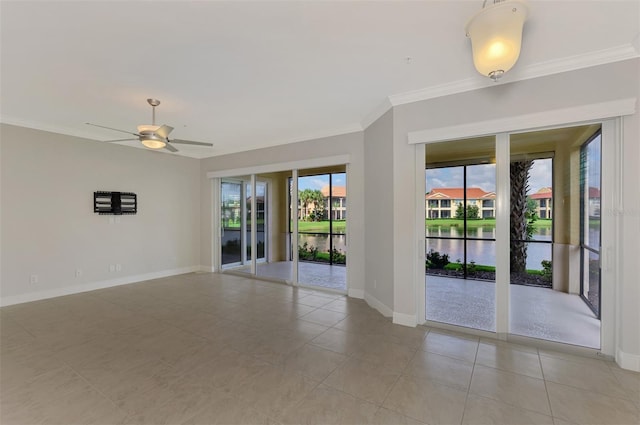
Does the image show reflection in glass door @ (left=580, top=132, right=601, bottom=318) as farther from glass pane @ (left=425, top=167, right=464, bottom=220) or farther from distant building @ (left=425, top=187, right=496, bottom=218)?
glass pane @ (left=425, top=167, right=464, bottom=220)

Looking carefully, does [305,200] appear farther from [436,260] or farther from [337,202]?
[436,260]

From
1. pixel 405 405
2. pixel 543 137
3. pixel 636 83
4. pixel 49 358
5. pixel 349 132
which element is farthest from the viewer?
pixel 349 132

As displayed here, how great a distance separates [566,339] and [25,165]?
26.2ft

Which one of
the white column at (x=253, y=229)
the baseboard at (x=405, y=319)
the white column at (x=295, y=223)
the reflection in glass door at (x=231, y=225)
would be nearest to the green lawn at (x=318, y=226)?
the white column at (x=295, y=223)

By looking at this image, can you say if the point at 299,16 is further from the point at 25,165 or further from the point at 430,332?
the point at 25,165

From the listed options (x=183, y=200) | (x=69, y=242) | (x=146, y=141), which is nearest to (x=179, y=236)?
(x=183, y=200)

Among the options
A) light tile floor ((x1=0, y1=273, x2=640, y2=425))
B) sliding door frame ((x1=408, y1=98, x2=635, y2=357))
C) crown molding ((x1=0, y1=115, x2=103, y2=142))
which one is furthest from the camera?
crown molding ((x1=0, y1=115, x2=103, y2=142))

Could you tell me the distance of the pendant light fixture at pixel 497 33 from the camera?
177 cm

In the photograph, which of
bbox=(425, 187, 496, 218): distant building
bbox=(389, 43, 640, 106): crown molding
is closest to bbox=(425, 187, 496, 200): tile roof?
bbox=(425, 187, 496, 218): distant building

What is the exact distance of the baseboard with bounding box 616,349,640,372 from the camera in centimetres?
258

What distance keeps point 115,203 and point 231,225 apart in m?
2.46

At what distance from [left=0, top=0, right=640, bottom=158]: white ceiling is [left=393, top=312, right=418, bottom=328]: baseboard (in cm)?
282

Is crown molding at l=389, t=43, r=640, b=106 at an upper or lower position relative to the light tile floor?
Answer: upper

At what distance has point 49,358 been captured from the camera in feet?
9.39
